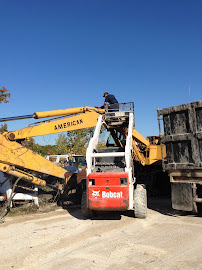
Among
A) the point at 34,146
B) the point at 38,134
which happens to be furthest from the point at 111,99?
the point at 34,146

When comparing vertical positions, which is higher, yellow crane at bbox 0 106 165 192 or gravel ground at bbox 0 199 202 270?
yellow crane at bbox 0 106 165 192

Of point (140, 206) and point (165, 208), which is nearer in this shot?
point (140, 206)

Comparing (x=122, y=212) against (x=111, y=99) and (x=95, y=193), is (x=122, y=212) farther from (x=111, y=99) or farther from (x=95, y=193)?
Result: (x=111, y=99)

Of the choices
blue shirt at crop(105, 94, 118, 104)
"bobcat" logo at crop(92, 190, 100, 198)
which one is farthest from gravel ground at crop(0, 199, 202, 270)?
blue shirt at crop(105, 94, 118, 104)

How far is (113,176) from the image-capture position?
22.4 feet

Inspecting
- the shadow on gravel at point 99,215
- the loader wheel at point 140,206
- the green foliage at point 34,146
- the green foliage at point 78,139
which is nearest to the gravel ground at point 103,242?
the shadow on gravel at point 99,215

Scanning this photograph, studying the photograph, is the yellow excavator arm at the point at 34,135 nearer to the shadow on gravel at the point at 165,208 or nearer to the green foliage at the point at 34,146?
the green foliage at the point at 34,146

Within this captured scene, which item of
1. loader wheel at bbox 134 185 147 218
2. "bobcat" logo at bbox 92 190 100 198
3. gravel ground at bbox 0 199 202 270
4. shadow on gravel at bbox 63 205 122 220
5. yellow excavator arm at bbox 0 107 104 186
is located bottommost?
gravel ground at bbox 0 199 202 270

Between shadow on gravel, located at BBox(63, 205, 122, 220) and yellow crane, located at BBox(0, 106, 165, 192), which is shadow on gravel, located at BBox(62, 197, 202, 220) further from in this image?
yellow crane, located at BBox(0, 106, 165, 192)

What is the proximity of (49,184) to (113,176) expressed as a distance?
4.02 meters

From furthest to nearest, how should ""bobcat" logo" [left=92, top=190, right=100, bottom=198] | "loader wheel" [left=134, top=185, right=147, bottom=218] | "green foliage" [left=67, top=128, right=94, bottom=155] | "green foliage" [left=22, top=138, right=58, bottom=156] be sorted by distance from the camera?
"green foliage" [left=67, top=128, right=94, bottom=155], "green foliage" [left=22, top=138, right=58, bottom=156], "loader wheel" [left=134, top=185, right=147, bottom=218], ""bobcat" logo" [left=92, top=190, right=100, bottom=198]

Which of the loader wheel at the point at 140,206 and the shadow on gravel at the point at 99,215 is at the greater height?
the loader wheel at the point at 140,206

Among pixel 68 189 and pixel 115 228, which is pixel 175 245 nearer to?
pixel 115 228

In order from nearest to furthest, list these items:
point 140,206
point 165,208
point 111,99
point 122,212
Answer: point 140,206 < point 122,212 < point 165,208 < point 111,99
